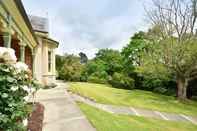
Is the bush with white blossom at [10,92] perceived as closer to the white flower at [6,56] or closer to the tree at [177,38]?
the white flower at [6,56]

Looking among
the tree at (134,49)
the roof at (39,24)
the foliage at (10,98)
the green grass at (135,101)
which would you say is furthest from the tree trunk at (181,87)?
the foliage at (10,98)

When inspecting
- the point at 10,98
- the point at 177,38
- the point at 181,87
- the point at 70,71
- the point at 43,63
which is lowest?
the point at 181,87

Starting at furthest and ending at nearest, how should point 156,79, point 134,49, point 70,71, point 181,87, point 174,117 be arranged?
point 134,49 → point 70,71 → point 156,79 → point 181,87 → point 174,117

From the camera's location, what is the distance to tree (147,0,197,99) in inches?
868

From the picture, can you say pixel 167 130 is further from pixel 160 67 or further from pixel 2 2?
pixel 160 67

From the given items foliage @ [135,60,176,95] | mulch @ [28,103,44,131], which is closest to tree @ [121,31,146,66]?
foliage @ [135,60,176,95]

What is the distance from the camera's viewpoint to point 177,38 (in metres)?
23.0

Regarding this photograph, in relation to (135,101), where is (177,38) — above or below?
above

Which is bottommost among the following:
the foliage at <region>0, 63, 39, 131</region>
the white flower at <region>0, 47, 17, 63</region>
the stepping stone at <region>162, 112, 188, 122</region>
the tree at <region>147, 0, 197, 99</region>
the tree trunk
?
the stepping stone at <region>162, 112, 188, 122</region>

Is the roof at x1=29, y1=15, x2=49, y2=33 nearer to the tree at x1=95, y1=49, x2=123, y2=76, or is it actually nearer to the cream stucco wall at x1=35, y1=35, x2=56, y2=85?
the cream stucco wall at x1=35, y1=35, x2=56, y2=85

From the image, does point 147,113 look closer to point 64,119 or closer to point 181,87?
point 64,119

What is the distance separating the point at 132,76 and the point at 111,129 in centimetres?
2831

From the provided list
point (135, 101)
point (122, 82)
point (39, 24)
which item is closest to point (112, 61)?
point (122, 82)

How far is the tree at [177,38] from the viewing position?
2205 centimetres
